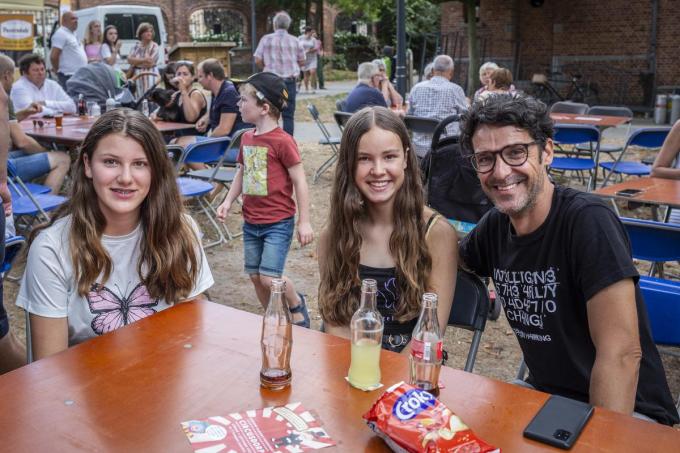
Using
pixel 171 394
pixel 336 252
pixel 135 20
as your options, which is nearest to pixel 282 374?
pixel 171 394

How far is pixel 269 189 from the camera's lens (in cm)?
388

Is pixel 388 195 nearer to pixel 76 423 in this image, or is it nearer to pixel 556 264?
pixel 556 264

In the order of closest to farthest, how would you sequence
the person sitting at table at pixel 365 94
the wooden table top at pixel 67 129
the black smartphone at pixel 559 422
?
1. the black smartphone at pixel 559 422
2. the wooden table top at pixel 67 129
3. the person sitting at table at pixel 365 94

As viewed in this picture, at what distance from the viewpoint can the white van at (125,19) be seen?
57.6ft

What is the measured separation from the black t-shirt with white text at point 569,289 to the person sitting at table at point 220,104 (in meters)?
5.07

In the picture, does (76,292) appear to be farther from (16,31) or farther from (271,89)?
(16,31)

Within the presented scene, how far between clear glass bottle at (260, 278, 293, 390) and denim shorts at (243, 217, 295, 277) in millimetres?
2156

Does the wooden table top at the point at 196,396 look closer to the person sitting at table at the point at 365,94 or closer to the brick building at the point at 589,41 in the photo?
the person sitting at table at the point at 365,94

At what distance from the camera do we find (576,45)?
18.3m

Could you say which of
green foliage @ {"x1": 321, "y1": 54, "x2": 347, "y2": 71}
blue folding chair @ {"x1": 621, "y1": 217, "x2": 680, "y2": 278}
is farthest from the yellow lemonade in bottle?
green foliage @ {"x1": 321, "y1": 54, "x2": 347, "y2": 71}

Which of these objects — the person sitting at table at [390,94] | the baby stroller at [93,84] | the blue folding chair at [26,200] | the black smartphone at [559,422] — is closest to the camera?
the black smartphone at [559,422]

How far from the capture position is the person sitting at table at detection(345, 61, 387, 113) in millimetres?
7797

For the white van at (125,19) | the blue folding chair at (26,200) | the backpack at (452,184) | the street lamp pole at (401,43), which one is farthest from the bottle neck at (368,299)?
the white van at (125,19)

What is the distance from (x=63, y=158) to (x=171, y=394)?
5.48 m
